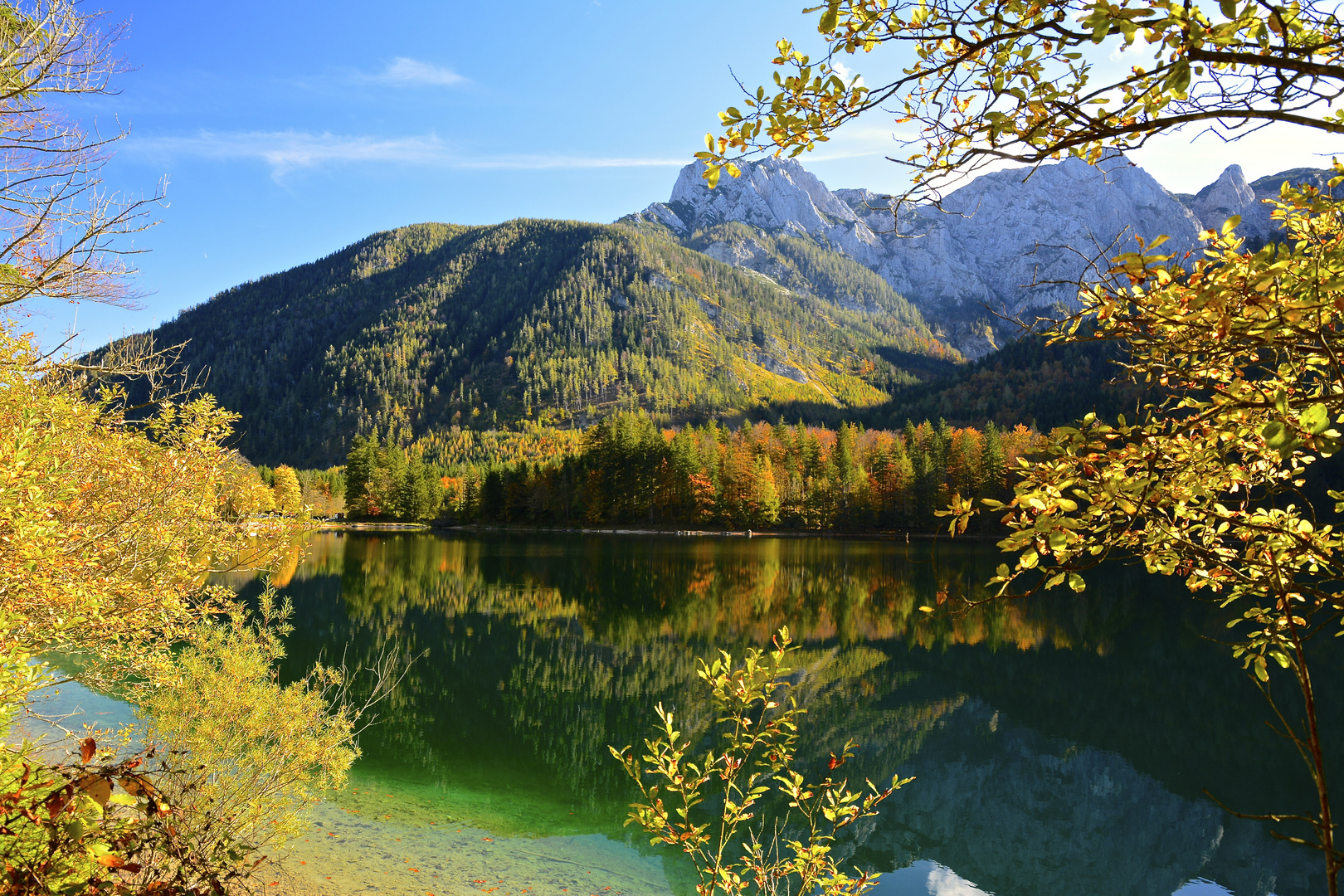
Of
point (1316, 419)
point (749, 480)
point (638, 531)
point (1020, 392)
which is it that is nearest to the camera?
point (1316, 419)

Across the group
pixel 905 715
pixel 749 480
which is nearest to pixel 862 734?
pixel 905 715

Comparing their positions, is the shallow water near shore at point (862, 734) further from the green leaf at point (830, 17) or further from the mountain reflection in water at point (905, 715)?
the green leaf at point (830, 17)

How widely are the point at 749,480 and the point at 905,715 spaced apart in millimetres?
64974

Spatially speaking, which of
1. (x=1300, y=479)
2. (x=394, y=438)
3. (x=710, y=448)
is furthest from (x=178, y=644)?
(x=394, y=438)

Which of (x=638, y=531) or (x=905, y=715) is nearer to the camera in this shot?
(x=905, y=715)

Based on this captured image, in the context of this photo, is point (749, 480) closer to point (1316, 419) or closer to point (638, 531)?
point (638, 531)

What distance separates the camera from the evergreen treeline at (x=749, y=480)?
79.4 metres

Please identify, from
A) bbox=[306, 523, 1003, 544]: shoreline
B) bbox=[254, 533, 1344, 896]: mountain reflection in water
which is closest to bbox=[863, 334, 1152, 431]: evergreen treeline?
bbox=[306, 523, 1003, 544]: shoreline

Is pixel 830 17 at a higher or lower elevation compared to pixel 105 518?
higher

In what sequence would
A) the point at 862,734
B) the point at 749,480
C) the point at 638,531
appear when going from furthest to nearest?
the point at 638,531 < the point at 749,480 < the point at 862,734

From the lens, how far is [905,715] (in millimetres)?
19203

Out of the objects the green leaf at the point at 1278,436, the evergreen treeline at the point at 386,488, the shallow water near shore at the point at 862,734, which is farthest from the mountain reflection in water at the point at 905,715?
the evergreen treeline at the point at 386,488

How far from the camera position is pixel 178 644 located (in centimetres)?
2494

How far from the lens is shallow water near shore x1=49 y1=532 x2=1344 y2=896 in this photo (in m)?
11.6
